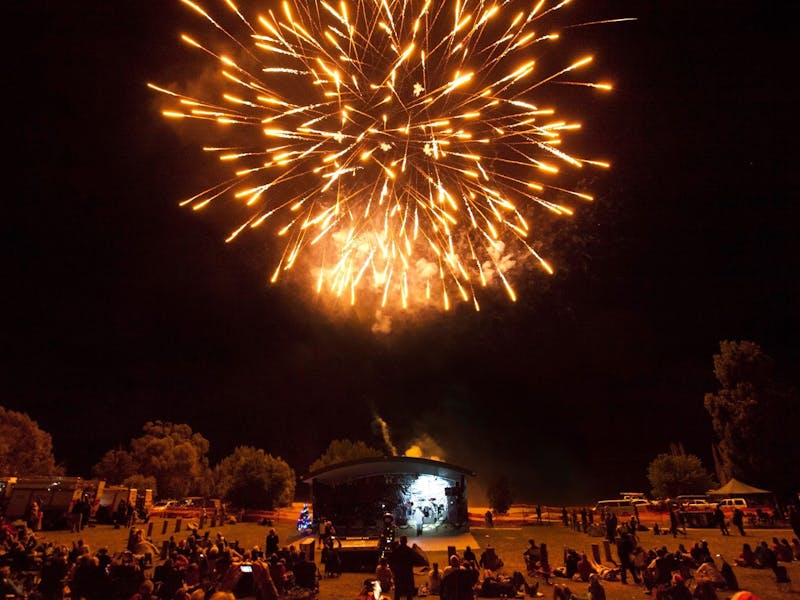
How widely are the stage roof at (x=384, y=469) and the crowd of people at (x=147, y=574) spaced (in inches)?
603

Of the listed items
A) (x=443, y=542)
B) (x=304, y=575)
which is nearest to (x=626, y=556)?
(x=304, y=575)

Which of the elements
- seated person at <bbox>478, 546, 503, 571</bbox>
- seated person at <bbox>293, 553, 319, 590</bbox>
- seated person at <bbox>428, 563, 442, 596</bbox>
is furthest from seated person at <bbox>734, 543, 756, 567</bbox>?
seated person at <bbox>293, 553, 319, 590</bbox>

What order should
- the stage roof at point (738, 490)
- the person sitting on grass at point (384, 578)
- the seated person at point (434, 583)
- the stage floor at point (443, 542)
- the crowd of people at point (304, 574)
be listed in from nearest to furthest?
the crowd of people at point (304, 574), the person sitting on grass at point (384, 578), the seated person at point (434, 583), the stage floor at point (443, 542), the stage roof at point (738, 490)

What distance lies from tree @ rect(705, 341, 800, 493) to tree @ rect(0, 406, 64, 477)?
70548mm

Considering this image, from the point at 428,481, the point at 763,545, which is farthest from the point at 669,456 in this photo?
the point at 763,545

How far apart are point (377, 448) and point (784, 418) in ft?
193

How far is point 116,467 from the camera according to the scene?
225 ft

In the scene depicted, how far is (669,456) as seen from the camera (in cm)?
6022

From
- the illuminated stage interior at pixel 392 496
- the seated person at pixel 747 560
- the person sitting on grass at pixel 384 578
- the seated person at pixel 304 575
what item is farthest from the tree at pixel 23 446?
the seated person at pixel 747 560

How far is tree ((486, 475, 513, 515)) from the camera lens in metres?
53.6

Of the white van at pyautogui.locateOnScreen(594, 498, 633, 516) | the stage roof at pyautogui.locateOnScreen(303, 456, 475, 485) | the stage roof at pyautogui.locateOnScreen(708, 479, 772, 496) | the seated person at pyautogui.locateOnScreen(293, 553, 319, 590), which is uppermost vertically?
the stage roof at pyautogui.locateOnScreen(303, 456, 475, 485)

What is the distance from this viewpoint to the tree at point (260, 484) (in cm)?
5791

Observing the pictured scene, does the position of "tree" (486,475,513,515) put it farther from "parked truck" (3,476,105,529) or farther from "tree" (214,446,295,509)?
"parked truck" (3,476,105,529)

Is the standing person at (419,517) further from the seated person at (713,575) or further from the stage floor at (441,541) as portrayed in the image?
the seated person at (713,575)
